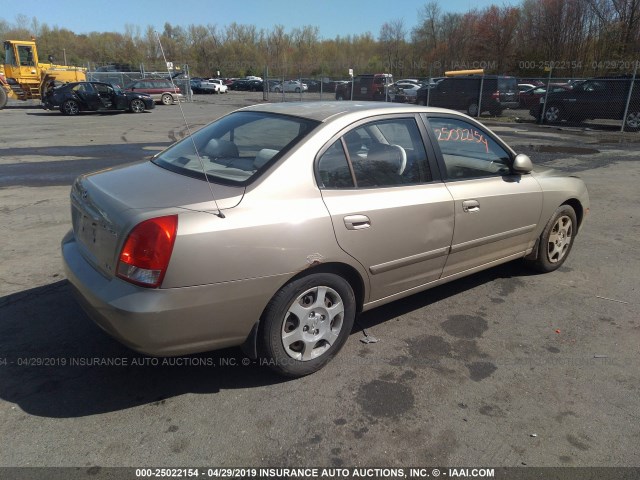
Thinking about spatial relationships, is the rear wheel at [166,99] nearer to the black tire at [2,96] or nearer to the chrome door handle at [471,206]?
the black tire at [2,96]

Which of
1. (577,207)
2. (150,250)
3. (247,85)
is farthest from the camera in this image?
(247,85)

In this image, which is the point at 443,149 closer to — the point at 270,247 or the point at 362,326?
the point at 362,326

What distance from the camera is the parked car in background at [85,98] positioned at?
21.7 metres

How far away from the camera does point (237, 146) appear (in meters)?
3.31

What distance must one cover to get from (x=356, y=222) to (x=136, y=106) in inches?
938

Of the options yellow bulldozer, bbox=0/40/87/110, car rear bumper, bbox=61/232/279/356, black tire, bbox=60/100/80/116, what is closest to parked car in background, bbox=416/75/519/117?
black tire, bbox=60/100/80/116

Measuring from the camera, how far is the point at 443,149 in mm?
3572

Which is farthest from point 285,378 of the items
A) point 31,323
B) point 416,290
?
point 31,323

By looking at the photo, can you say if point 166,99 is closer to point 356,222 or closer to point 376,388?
point 356,222

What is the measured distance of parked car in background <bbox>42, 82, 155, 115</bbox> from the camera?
21719 mm

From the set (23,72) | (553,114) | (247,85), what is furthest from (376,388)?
(247,85)

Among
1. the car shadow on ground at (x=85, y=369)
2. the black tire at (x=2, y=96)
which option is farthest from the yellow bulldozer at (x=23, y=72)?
the car shadow on ground at (x=85, y=369)

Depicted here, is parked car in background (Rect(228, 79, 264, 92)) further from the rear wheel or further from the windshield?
the windshield

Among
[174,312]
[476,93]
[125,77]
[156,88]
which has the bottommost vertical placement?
[174,312]
